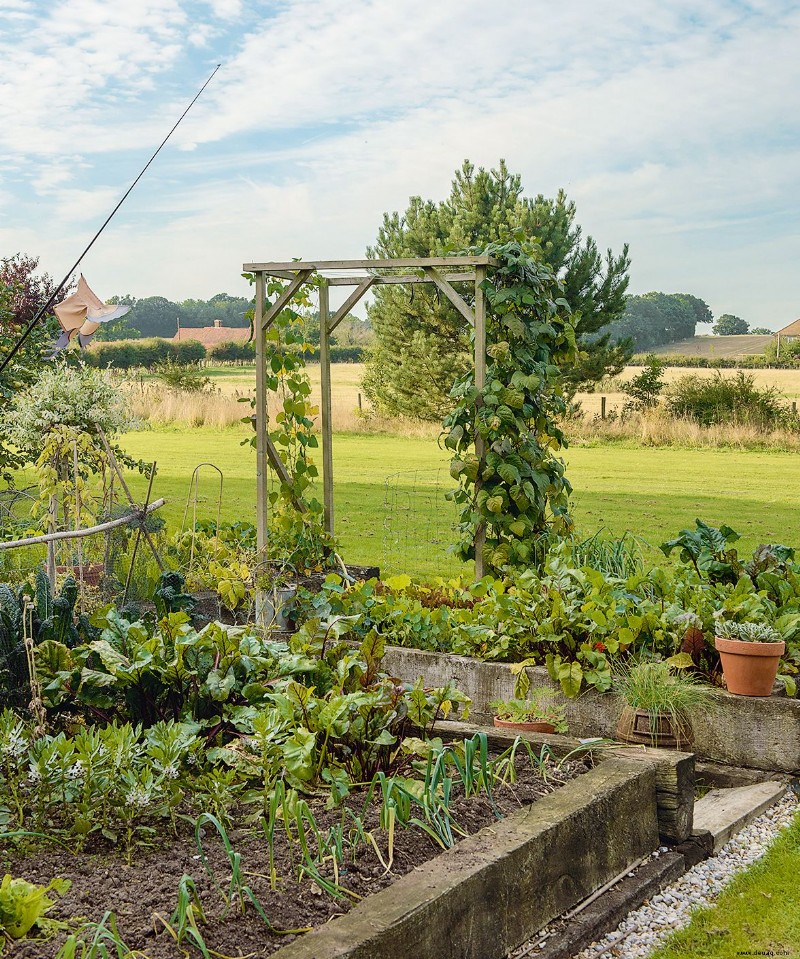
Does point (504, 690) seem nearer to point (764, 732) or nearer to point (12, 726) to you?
point (764, 732)

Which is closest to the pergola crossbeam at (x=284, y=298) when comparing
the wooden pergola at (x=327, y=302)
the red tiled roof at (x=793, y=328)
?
the wooden pergola at (x=327, y=302)

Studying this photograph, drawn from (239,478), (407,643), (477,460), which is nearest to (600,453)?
(239,478)

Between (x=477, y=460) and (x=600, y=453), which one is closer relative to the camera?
(x=477, y=460)

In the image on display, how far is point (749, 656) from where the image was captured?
376cm

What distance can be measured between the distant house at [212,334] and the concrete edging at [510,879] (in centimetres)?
2962

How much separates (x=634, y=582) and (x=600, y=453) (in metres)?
12.7

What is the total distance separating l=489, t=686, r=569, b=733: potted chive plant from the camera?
383 centimetres

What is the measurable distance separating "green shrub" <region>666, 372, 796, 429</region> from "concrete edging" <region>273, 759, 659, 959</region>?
606 inches

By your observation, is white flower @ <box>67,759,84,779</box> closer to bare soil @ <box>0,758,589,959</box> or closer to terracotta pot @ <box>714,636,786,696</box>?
bare soil @ <box>0,758,589,959</box>

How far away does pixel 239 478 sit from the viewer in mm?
14258

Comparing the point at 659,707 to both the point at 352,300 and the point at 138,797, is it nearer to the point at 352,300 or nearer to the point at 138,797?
the point at 138,797

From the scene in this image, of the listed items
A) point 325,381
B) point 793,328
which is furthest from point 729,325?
point 325,381

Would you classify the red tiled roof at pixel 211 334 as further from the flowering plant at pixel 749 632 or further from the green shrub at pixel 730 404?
the flowering plant at pixel 749 632

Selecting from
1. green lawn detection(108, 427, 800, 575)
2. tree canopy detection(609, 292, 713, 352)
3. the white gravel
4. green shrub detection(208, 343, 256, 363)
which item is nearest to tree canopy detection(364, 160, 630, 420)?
green lawn detection(108, 427, 800, 575)
